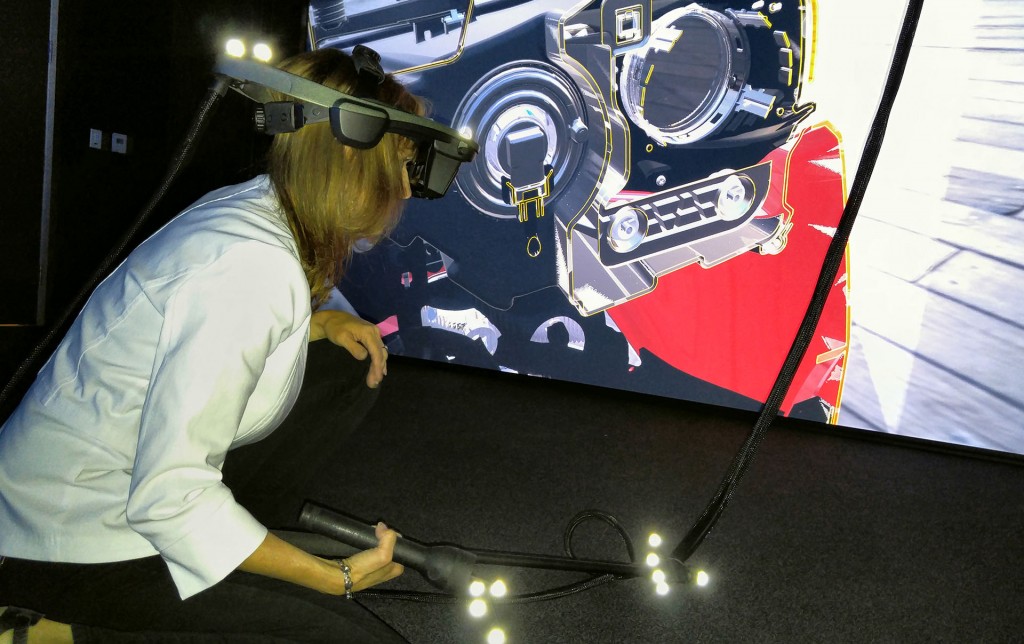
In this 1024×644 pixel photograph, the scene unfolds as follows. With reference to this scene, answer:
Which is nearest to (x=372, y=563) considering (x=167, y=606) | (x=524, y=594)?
(x=167, y=606)

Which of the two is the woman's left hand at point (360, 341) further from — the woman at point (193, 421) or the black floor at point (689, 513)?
the black floor at point (689, 513)

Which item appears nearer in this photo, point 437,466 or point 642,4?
point 437,466

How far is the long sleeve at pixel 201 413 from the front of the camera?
2.28 ft

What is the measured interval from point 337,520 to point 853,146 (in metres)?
1.66

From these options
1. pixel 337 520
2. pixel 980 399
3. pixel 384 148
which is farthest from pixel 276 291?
pixel 980 399

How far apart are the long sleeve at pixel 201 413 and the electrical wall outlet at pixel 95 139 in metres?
1.79

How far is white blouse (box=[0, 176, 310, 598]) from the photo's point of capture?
2.31 ft

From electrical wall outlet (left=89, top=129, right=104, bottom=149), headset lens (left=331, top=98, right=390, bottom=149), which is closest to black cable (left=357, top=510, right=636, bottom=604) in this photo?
headset lens (left=331, top=98, right=390, bottom=149)

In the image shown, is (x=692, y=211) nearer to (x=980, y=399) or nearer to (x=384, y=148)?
(x=980, y=399)

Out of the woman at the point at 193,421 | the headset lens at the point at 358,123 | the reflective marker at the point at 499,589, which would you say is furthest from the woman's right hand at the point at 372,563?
the headset lens at the point at 358,123

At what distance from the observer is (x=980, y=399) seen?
1.65m

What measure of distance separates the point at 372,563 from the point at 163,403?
38 cm

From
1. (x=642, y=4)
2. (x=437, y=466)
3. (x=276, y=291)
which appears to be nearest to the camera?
(x=276, y=291)

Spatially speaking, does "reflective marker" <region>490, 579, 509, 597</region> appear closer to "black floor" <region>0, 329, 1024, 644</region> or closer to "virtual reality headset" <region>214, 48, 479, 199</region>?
"black floor" <region>0, 329, 1024, 644</region>
